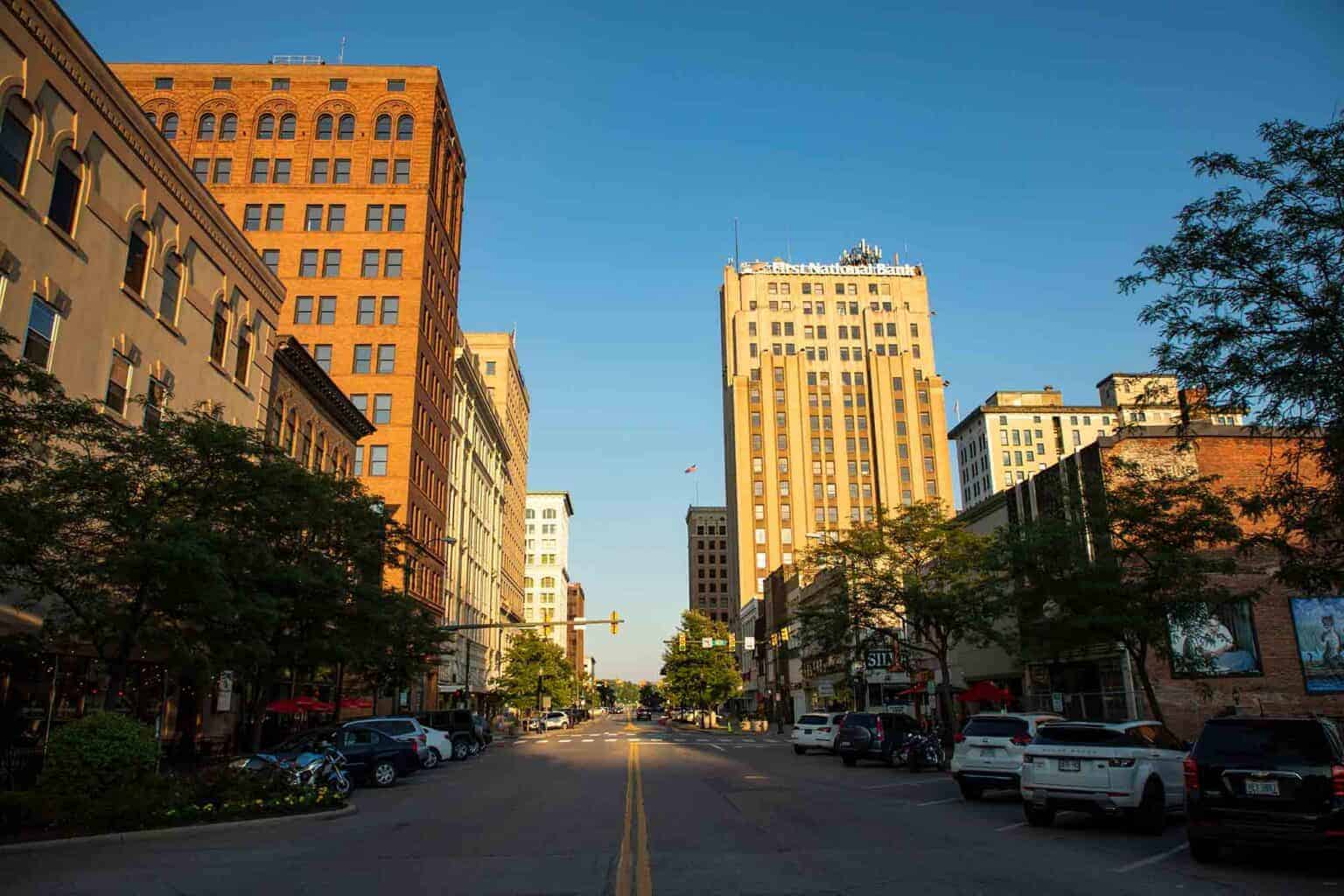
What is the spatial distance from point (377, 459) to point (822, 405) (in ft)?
227

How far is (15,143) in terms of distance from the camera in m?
23.2

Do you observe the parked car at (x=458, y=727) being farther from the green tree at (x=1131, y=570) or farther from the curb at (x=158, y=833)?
the green tree at (x=1131, y=570)

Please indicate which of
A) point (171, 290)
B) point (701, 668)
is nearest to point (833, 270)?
point (701, 668)

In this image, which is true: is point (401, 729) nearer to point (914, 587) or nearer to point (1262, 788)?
point (914, 587)

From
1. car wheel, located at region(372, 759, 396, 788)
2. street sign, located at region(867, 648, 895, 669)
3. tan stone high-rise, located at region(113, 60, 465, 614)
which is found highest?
tan stone high-rise, located at region(113, 60, 465, 614)

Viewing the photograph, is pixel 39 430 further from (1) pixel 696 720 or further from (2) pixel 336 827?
(1) pixel 696 720

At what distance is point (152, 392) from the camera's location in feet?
96.8

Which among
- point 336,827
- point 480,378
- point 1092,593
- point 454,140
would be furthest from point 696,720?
point 336,827

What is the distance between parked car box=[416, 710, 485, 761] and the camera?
40750mm

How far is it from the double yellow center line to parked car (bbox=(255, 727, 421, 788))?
25.9 ft

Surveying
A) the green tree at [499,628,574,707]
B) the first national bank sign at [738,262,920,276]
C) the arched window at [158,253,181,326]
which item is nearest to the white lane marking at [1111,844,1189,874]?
the arched window at [158,253,181,326]

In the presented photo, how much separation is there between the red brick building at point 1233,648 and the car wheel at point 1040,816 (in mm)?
18525

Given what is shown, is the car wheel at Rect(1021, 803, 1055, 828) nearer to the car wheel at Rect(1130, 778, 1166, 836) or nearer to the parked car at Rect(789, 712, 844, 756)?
the car wheel at Rect(1130, 778, 1166, 836)

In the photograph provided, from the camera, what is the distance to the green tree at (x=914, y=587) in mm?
35719
